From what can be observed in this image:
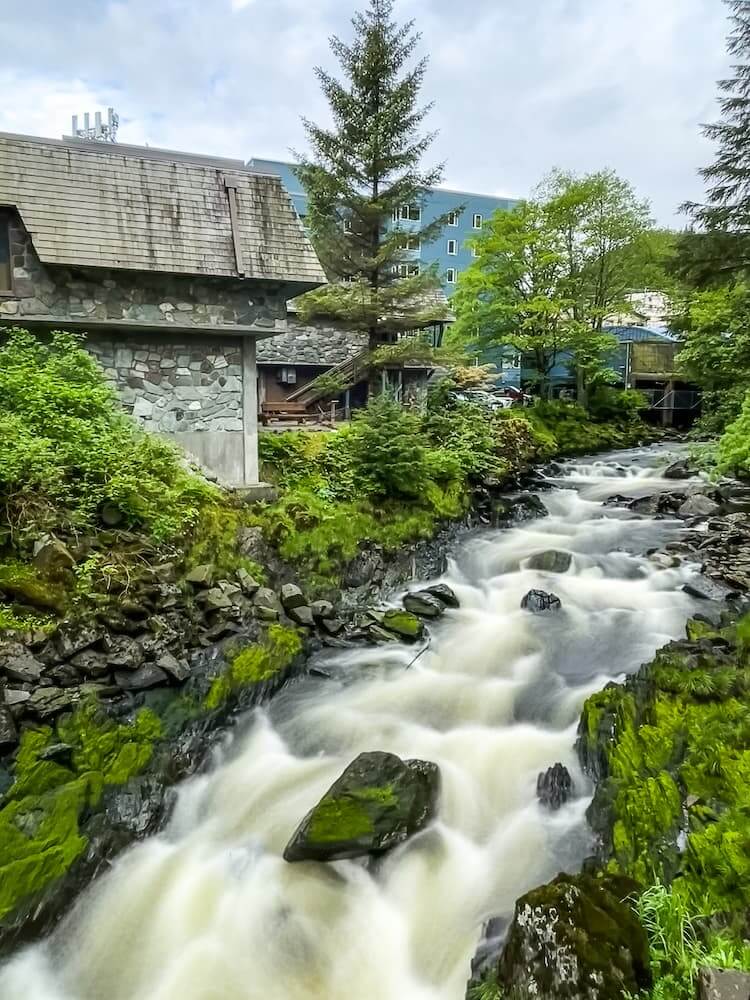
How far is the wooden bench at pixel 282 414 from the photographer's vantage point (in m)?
14.6

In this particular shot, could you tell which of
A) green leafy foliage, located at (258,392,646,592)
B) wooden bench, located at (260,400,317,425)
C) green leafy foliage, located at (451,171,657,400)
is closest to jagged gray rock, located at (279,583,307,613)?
green leafy foliage, located at (258,392,646,592)

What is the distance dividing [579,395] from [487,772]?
20582 millimetres

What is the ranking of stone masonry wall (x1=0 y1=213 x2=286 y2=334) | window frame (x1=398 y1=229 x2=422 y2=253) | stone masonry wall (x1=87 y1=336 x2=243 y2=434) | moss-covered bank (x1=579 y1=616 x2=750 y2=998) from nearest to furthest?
moss-covered bank (x1=579 y1=616 x2=750 y2=998) < stone masonry wall (x1=0 y1=213 x2=286 y2=334) < stone masonry wall (x1=87 y1=336 x2=243 y2=434) < window frame (x1=398 y1=229 x2=422 y2=253)

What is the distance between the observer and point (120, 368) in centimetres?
1031

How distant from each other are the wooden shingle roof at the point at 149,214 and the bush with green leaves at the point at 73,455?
1596 mm

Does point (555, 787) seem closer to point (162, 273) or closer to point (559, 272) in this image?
point (162, 273)

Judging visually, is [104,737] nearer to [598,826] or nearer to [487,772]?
[487,772]

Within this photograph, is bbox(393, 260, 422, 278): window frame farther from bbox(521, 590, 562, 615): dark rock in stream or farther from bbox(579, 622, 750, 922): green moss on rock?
bbox(579, 622, 750, 922): green moss on rock

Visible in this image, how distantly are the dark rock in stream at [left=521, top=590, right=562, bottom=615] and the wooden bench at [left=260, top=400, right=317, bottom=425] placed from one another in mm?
7415

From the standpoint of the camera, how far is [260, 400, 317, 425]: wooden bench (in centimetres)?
1457

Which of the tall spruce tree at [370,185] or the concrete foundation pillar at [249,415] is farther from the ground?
the tall spruce tree at [370,185]

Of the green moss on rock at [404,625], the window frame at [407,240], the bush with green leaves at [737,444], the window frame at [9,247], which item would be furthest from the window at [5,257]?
the bush with green leaves at [737,444]

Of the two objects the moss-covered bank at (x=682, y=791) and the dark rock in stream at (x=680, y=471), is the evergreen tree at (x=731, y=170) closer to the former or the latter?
the dark rock in stream at (x=680, y=471)

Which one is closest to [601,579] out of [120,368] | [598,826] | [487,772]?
[487,772]
